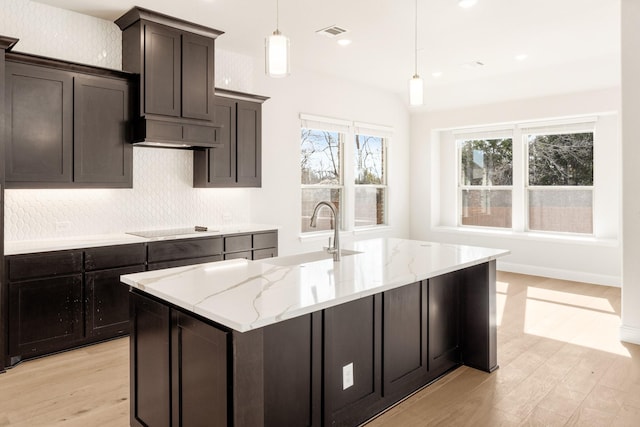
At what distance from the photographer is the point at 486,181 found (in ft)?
24.0

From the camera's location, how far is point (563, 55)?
5.39 meters

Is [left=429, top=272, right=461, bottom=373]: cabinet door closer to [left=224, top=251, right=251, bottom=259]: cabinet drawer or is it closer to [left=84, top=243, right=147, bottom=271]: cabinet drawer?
[left=224, top=251, right=251, bottom=259]: cabinet drawer

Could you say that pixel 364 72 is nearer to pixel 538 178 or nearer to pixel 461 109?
pixel 461 109

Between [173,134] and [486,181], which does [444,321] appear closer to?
[173,134]

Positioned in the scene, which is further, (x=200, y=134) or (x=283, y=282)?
(x=200, y=134)

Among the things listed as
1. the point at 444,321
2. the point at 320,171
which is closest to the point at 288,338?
the point at 444,321

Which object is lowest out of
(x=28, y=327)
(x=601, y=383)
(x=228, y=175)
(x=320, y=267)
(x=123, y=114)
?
(x=601, y=383)

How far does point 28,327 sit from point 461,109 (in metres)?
6.48

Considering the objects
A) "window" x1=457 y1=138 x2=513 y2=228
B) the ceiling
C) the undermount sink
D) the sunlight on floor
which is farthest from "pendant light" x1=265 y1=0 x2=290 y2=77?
"window" x1=457 y1=138 x2=513 y2=228

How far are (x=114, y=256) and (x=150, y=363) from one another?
1851 millimetres

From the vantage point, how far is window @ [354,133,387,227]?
6980mm

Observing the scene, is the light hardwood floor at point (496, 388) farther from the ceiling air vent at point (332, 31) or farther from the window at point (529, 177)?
the ceiling air vent at point (332, 31)

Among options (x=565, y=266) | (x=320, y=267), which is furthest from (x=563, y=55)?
(x=320, y=267)

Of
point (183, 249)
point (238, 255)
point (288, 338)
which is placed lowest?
point (288, 338)
